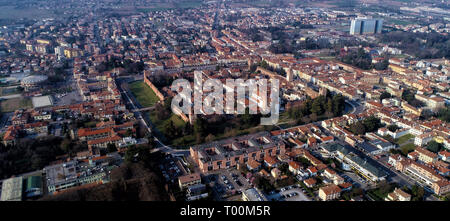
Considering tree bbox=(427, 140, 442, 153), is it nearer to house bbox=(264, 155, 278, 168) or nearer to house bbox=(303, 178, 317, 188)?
house bbox=(303, 178, 317, 188)

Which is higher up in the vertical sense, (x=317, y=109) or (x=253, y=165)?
(x=317, y=109)

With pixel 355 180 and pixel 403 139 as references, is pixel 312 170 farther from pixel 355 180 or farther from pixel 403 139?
pixel 403 139

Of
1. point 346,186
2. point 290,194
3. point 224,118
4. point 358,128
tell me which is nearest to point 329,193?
point 346,186

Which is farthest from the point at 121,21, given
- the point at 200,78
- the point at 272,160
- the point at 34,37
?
the point at 272,160

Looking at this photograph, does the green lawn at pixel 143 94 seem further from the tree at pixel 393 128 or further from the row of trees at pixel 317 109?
the tree at pixel 393 128

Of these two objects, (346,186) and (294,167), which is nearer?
(346,186)
